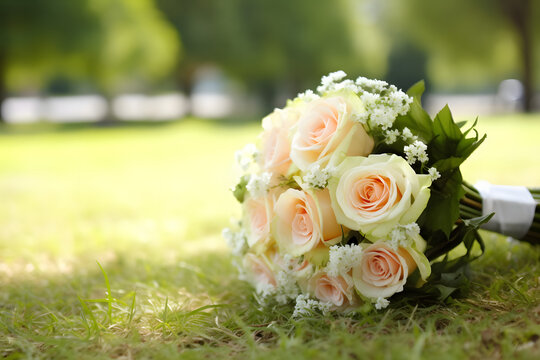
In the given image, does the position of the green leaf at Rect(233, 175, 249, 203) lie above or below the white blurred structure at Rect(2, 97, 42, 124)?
above

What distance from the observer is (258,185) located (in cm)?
196

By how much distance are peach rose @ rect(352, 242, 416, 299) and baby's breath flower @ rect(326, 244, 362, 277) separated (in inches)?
2.4

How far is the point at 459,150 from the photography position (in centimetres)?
183

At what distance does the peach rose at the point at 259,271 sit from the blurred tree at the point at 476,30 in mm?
19504

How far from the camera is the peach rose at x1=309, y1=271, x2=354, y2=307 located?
→ 5.85ft

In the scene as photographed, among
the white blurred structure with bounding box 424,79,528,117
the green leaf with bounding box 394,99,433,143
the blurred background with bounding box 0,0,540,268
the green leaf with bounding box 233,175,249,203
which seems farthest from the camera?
the white blurred structure with bounding box 424,79,528,117

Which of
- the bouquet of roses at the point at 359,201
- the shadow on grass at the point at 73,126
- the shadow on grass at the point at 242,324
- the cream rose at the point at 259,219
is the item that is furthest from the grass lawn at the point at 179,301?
the shadow on grass at the point at 73,126

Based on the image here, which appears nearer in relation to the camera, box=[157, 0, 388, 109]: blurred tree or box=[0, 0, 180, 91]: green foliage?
box=[0, 0, 180, 91]: green foliage

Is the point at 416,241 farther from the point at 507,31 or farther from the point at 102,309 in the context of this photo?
the point at 507,31

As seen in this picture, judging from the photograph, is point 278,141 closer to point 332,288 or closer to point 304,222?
point 304,222

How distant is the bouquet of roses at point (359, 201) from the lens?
1.69 metres

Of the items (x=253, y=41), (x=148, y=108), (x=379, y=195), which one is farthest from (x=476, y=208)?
(x=148, y=108)

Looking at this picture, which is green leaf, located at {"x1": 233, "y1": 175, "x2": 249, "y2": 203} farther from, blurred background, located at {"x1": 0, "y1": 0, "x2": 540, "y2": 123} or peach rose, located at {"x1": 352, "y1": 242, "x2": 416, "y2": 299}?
blurred background, located at {"x1": 0, "y1": 0, "x2": 540, "y2": 123}

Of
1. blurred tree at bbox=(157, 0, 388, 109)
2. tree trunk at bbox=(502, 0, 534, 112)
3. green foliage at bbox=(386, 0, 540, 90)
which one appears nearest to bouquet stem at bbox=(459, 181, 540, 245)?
tree trunk at bbox=(502, 0, 534, 112)
